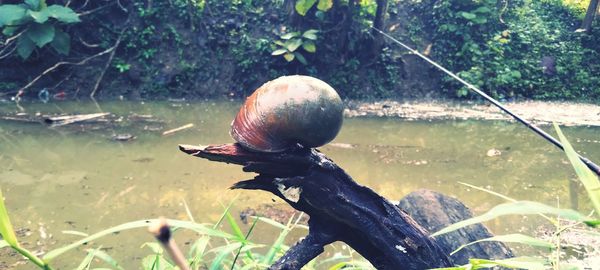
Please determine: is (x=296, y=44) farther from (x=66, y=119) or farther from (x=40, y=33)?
(x=40, y=33)

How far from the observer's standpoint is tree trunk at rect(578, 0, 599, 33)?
27.5 feet

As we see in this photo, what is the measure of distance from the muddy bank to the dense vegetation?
1.44 ft

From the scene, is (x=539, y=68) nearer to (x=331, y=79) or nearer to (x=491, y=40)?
(x=491, y=40)

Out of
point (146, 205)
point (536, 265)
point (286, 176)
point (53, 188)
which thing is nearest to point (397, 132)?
point (146, 205)

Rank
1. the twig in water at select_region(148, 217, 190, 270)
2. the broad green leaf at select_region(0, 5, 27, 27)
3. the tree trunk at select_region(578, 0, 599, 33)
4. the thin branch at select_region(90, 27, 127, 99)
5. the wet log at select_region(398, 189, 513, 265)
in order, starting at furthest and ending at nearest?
the tree trunk at select_region(578, 0, 599, 33), the thin branch at select_region(90, 27, 127, 99), the broad green leaf at select_region(0, 5, 27, 27), the wet log at select_region(398, 189, 513, 265), the twig in water at select_region(148, 217, 190, 270)

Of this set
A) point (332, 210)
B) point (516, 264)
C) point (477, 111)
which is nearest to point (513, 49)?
point (477, 111)

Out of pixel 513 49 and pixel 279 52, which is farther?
pixel 513 49

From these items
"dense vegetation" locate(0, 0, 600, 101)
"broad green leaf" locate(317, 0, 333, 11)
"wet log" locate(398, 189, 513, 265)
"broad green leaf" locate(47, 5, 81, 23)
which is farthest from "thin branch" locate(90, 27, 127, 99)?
"wet log" locate(398, 189, 513, 265)

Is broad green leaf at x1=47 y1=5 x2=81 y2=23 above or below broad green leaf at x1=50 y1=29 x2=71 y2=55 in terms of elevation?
above

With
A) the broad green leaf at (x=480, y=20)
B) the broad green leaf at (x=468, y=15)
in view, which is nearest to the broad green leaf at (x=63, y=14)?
the broad green leaf at (x=468, y=15)

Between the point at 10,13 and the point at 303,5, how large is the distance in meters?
4.26

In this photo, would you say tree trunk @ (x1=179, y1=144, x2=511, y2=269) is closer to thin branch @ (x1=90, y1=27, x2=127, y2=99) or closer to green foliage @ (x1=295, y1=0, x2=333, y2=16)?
green foliage @ (x1=295, y1=0, x2=333, y2=16)

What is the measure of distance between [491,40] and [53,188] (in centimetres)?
734

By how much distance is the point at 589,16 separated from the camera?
8.49 metres
